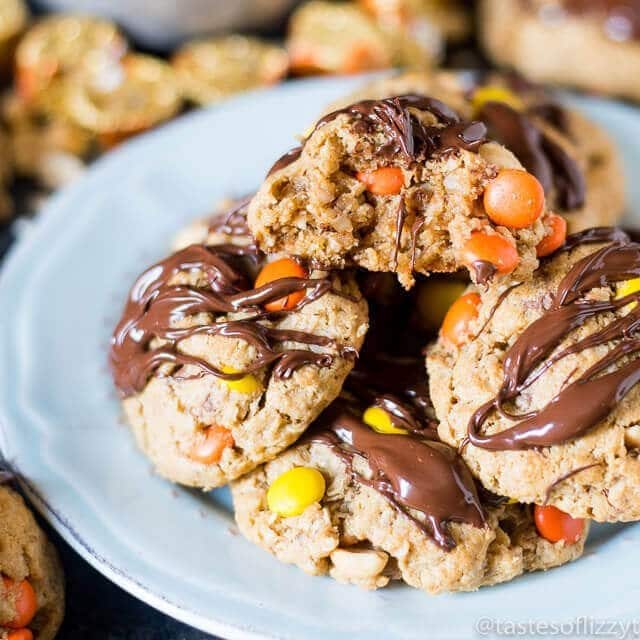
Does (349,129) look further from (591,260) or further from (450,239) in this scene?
(591,260)

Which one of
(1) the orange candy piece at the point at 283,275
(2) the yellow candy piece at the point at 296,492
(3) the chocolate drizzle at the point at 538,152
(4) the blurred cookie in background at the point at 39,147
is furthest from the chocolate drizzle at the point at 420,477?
(4) the blurred cookie in background at the point at 39,147

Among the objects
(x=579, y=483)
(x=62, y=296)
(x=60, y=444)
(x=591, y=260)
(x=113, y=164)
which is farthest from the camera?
(x=113, y=164)

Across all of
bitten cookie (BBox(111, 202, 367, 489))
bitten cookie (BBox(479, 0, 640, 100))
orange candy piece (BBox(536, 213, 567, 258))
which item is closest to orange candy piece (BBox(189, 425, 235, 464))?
bitten cookie (BBox(111, 202, 367, 489))

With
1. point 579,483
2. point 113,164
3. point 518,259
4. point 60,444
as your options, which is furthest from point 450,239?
point 113,164

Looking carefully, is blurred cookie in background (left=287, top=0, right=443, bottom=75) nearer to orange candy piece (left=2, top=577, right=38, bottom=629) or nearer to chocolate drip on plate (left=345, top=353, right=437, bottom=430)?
chocolate drip on plate (left=345, top=353, right=437, bottom=430)

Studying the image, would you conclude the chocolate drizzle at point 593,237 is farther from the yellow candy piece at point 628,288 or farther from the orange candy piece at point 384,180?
the orange candy piece at point 384,180
